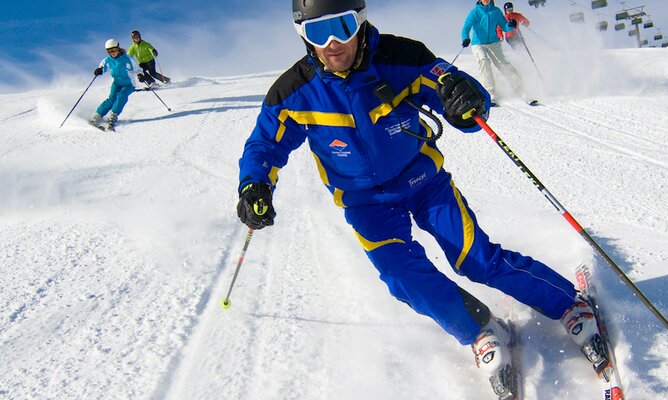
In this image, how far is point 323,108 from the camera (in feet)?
7.88

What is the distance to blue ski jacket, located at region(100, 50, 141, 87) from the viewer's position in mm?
10016

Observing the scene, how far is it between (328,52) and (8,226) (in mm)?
3987

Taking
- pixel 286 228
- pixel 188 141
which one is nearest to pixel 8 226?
pixel 286 228

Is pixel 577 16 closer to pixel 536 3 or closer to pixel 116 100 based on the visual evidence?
pixel 536 3

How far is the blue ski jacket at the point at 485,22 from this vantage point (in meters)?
9.02

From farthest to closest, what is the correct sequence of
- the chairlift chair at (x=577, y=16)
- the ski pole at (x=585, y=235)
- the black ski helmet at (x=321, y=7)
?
the chairlift chair at (x=577, y=16) → the black ski helmet at (x=321, y=7) → the ski pole at (x=585, y=235)

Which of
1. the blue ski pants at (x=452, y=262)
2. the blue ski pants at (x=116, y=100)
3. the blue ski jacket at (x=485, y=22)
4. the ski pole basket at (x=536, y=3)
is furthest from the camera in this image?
the ski pole basket at (x=536, y=3)

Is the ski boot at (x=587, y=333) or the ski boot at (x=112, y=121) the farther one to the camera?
the ski boot at (x=112, y=121)

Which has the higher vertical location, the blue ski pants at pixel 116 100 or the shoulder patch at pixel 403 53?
the shoulder patch at pixel 403 53

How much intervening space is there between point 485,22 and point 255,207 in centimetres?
805

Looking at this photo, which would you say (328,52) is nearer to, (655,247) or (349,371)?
(349,371)

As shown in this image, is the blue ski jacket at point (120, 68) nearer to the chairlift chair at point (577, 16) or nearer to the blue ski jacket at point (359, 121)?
the blue ski jacket at point (359, 121)

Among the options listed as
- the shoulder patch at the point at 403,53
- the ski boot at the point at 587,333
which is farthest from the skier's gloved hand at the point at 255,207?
the ski boot at the point at 587,333

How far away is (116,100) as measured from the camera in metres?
9.86
